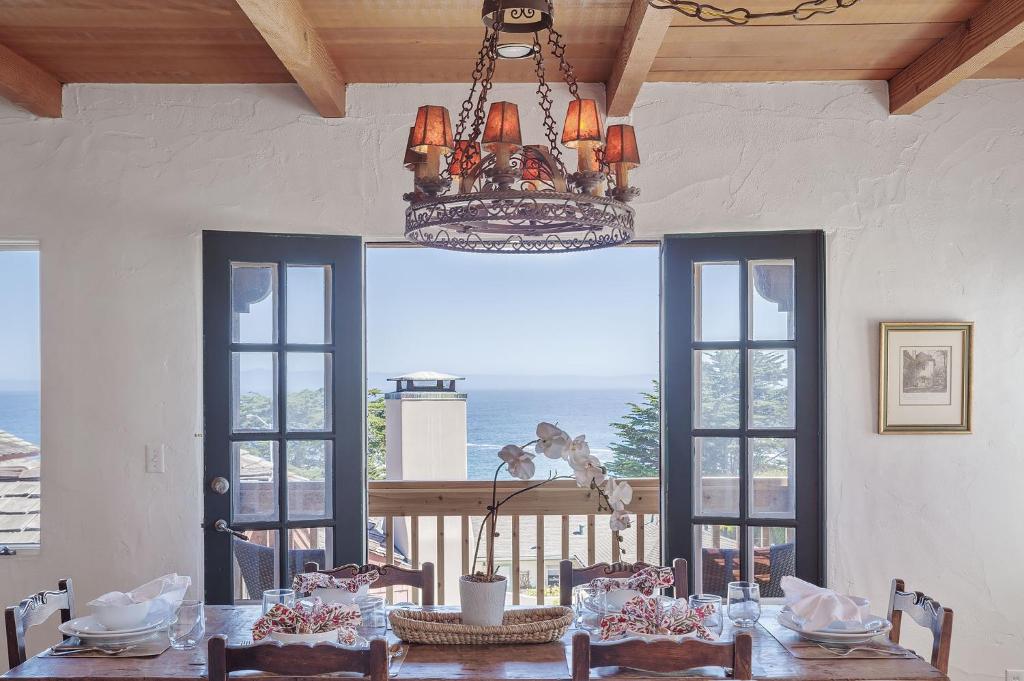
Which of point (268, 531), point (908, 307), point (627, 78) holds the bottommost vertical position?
point (268, 531)

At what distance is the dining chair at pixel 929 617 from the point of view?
2102 millimetres

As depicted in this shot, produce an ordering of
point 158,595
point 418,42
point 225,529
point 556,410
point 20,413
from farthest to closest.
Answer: point 556,410, point 20,413, point 225,529, point 418,42, point 158,595

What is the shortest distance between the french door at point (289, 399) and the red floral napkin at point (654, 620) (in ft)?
5.03

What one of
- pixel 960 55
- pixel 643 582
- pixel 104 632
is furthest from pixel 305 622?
pixel 960 55

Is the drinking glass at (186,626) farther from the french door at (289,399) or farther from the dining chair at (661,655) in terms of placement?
the french door at (289,399)

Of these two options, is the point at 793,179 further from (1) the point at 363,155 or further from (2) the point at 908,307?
(1) the point at 363,155

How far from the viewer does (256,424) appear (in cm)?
340

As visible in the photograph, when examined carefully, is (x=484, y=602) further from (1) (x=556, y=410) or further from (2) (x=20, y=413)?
(1) (x=556, y=410)

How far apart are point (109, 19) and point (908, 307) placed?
9.74ft

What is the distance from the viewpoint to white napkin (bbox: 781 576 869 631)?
88.4 inches

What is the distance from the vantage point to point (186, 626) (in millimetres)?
2131

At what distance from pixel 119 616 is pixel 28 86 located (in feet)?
6.53

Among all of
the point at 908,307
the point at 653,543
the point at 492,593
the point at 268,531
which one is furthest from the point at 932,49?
the point at 653,543

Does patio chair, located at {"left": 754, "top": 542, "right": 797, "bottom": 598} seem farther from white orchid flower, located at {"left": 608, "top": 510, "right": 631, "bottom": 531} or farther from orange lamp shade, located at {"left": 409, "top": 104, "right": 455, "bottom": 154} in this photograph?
orange lamp shade, located at {"left": 409, "top": 104, "right": 455, "bottom": 154}
